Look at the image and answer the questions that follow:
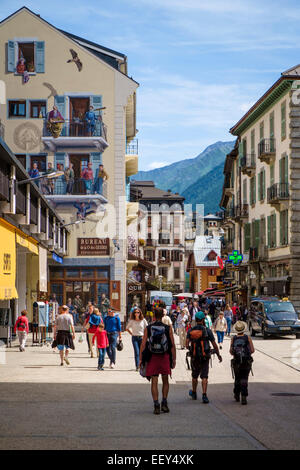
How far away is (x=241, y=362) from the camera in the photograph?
13.7 m

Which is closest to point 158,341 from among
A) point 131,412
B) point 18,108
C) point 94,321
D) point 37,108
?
point 131,412

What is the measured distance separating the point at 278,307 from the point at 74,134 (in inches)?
582

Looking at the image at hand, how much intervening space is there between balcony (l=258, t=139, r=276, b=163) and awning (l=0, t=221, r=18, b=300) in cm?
3206

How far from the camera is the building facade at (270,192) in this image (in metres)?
47.7

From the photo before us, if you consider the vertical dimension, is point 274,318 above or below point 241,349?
below

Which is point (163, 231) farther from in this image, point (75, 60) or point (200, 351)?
point (200, 351)

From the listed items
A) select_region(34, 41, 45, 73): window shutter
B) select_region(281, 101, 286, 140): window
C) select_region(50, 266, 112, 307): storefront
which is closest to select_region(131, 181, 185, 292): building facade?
select_region(281, 101, 286, 140): window

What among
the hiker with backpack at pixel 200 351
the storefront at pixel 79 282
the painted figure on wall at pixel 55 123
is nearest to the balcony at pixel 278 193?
the storefront at pixel 79 282

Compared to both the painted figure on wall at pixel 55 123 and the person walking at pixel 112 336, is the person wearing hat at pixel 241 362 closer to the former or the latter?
the person walking at pixel 112 336

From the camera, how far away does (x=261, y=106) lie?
54250 millimetres

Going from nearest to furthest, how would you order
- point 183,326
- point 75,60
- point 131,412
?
1. point 131,412
2. point 183,326
3. point 75,60

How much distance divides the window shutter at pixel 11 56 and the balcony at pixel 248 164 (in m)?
21.5

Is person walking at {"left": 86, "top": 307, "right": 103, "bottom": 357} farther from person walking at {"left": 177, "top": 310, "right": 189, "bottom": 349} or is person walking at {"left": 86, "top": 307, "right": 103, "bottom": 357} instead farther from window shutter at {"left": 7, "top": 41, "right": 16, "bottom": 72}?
window shutter at {"left": 7, "top": 41, "right": 16, "bottom": 72}
